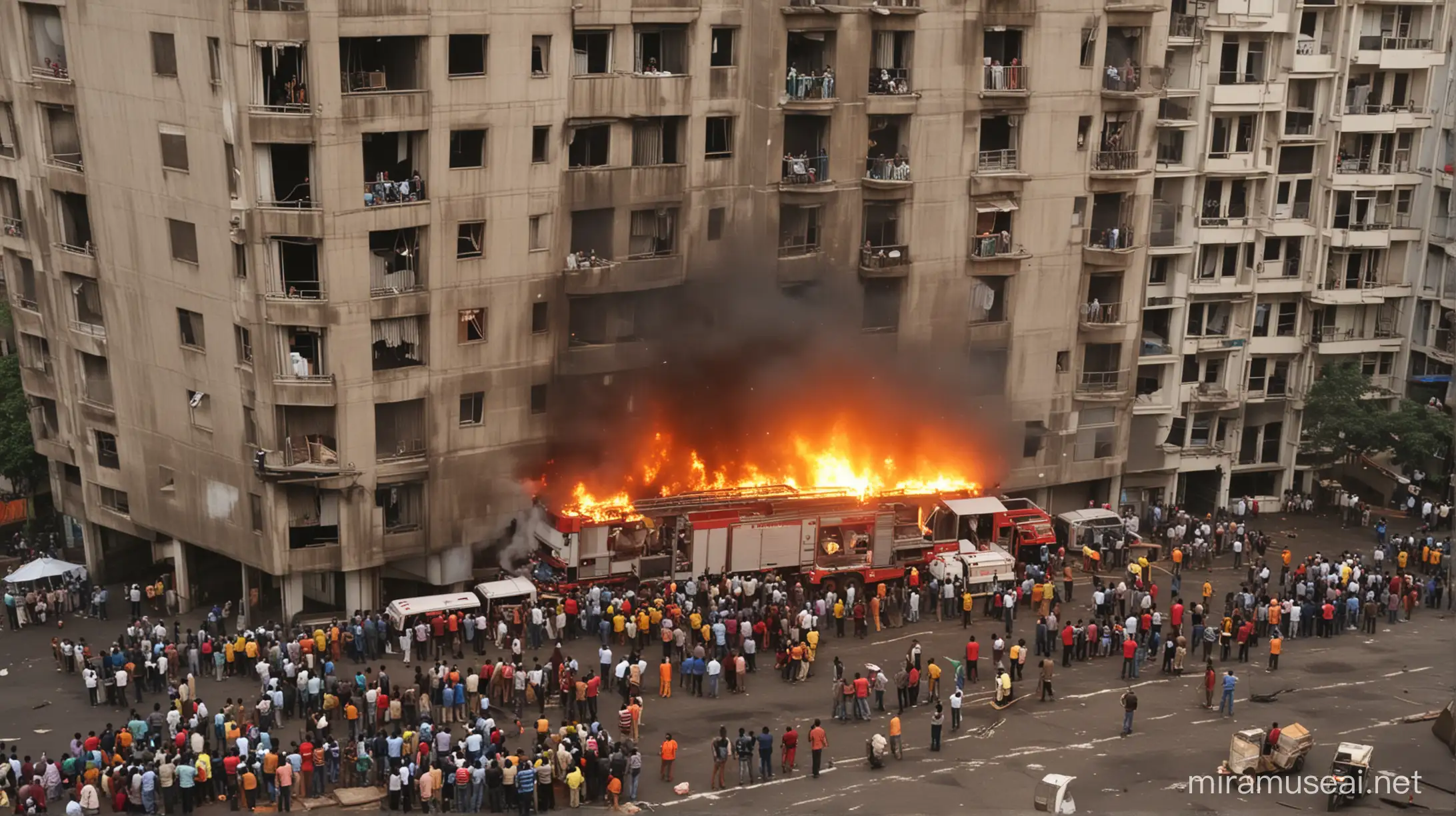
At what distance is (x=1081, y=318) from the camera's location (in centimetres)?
7256

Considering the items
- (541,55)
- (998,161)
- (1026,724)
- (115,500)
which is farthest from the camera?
(998,161)

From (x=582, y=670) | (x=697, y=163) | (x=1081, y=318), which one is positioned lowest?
(x=582, y=670)

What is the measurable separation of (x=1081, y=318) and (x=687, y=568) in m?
19.0

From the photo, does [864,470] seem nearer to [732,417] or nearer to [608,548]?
[732,417]

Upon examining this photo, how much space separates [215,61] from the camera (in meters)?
58.0

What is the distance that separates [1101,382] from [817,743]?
27559 millimetres

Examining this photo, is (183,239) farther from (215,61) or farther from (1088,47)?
(1088,47)

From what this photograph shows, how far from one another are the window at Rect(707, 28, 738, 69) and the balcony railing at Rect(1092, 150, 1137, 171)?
14433 mm

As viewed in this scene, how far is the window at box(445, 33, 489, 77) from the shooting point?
200 feet

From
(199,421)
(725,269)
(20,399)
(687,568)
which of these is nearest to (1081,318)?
(725,269)

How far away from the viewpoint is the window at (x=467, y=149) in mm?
61625

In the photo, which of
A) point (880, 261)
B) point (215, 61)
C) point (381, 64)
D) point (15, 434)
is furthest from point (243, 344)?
point (880, 261)

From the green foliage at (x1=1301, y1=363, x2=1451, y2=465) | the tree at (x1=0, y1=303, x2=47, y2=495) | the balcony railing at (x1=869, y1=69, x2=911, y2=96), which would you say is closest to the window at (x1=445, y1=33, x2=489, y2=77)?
the balcony railing at (x1=869, y1=69, x2=911, y2=96)

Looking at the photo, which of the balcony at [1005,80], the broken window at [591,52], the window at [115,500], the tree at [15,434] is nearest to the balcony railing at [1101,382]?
the balcony at [1005,80]
